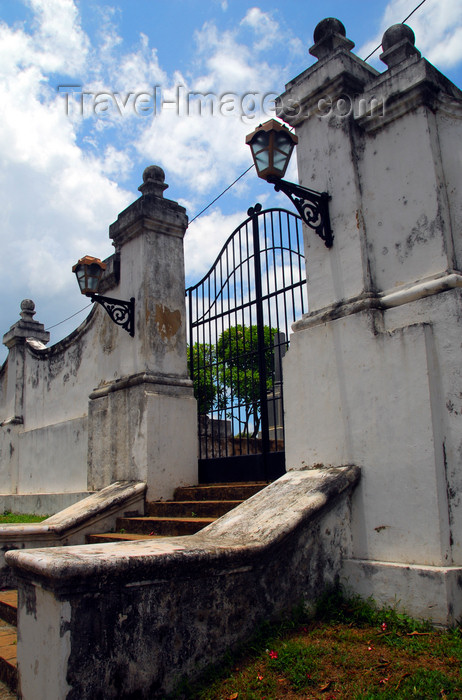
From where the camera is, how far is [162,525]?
5051 millimetres

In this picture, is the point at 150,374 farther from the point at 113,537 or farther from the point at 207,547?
the point at 207,547

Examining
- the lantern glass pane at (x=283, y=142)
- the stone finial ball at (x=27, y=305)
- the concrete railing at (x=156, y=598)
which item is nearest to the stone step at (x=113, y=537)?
the concrete railing at (x=156, y=598)

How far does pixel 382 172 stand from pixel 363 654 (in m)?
3.01

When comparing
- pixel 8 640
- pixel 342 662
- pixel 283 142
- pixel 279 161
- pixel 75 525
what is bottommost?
pixel 8 640

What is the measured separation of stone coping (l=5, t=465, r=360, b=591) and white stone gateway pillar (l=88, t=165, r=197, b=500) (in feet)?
8.08

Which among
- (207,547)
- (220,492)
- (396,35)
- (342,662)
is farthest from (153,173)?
(342,662)

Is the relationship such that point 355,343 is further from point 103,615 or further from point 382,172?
point 103,615

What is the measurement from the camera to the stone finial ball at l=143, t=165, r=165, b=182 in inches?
274

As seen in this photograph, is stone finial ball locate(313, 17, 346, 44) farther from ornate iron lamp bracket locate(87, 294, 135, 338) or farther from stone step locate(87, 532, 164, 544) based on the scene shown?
stone step locate(87, 532, 164, 544)

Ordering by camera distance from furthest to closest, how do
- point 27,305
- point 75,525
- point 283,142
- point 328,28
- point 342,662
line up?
point 27,305
point 75,525
point 328,28
point 283,142
point 342,662

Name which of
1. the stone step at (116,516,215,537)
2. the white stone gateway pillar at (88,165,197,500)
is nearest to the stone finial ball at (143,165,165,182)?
the white stone gateway pillar at (88,165,197,500)

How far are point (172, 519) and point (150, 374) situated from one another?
1.87 metres

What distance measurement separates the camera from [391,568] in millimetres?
3383

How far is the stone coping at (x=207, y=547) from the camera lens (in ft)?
8.67
